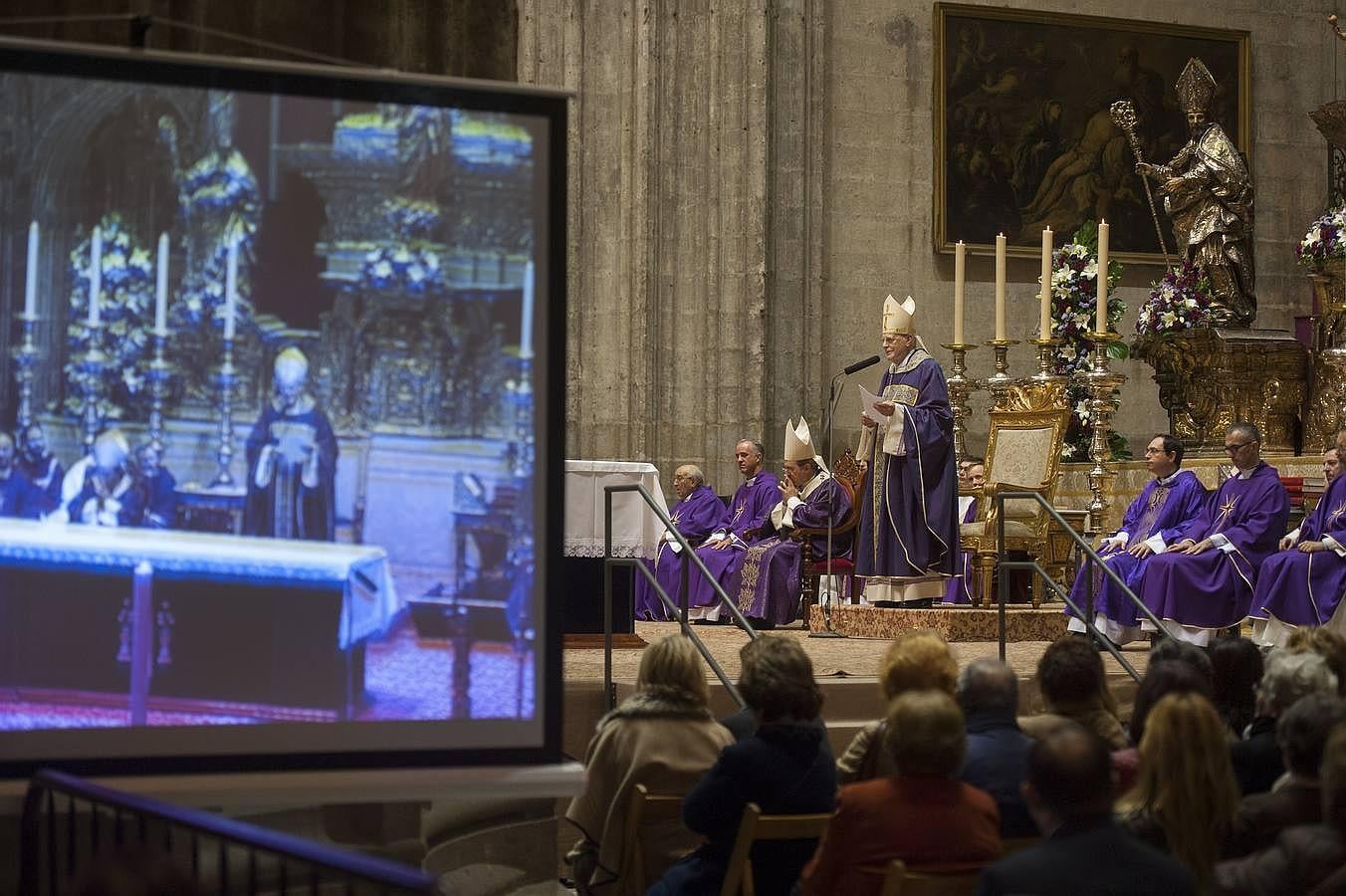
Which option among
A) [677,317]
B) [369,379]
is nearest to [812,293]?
[677,317]

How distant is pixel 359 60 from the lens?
17.3 ft

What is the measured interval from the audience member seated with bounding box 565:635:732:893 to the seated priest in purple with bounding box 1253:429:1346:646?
519cm

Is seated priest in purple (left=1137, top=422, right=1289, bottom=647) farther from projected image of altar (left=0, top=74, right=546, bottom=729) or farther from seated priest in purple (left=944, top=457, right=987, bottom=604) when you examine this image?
projected image of altar (left=0, top=74, right=546, bottom=729)

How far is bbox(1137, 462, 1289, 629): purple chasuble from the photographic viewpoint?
9367 mm

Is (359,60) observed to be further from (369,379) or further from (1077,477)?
(1077,477)

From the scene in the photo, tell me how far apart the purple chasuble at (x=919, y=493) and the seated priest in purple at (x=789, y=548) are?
935mm

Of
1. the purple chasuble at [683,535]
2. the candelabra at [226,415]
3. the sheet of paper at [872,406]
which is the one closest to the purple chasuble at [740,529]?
the purple chasuble at [683,535]

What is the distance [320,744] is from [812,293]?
11149mm

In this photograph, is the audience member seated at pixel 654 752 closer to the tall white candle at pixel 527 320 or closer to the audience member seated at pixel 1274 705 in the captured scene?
the tall white candle at pixel 527 320

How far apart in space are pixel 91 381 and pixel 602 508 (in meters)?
6.02

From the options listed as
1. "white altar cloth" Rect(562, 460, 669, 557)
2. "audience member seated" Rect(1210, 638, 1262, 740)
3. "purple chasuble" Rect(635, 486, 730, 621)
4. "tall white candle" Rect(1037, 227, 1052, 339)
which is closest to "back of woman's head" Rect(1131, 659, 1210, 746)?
"audience member seated" Rect(1210, 638, 1262, 740)

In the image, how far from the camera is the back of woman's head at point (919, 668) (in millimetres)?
4367

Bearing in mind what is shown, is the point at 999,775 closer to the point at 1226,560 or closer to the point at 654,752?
the point at 654,752

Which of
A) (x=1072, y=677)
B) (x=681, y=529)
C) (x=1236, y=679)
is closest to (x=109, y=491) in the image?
(x=1072, y=677)
